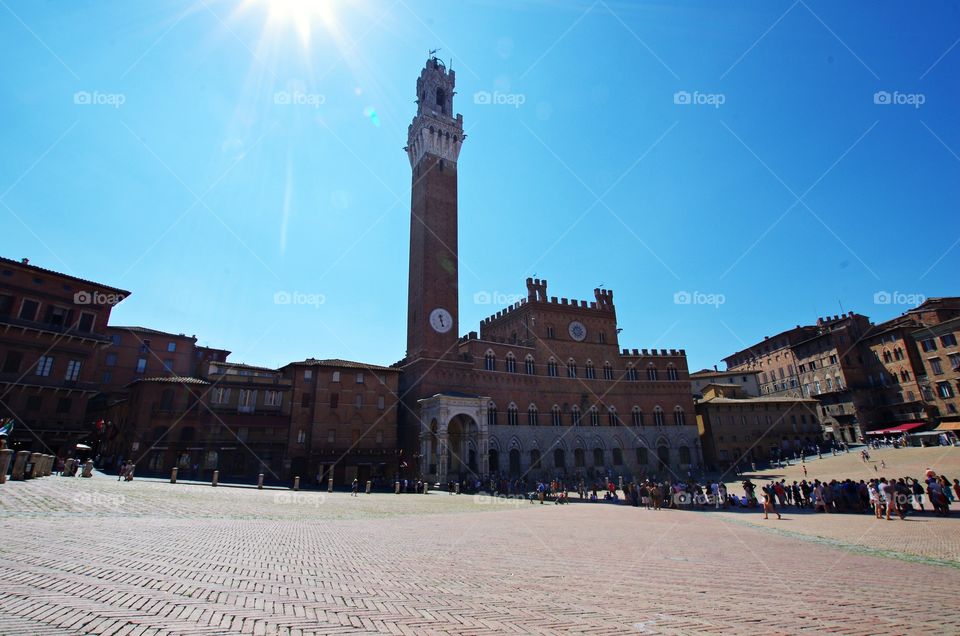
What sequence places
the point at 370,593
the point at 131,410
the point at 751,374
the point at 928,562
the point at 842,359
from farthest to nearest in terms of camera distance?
the point at 751,374 < the point at 842,359 < the point at 131,410 < the point at 928,562 < the point at 370,593

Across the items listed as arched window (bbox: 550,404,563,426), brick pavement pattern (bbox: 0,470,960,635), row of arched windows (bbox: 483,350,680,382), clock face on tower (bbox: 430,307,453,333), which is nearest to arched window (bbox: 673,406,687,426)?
row of arched windows (bbox: 483,350,680,382)

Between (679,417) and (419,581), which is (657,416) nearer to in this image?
(679,417)

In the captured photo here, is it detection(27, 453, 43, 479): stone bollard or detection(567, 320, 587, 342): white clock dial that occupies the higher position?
detection(567, 320, 587, 342): white clock dial

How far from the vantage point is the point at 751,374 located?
6769 cm

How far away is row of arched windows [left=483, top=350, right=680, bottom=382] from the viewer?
45.6m

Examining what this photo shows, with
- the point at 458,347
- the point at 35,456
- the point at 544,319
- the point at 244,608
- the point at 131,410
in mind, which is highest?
the point at 544,319

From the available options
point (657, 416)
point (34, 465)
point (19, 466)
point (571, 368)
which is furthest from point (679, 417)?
point (19, 466)

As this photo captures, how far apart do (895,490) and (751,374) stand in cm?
5543

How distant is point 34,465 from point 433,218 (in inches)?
1387

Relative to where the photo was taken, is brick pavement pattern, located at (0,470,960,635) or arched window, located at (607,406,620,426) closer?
brick pavement pattern, located at (0,470,960,635)

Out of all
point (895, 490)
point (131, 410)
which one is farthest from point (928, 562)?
point (131, 410)

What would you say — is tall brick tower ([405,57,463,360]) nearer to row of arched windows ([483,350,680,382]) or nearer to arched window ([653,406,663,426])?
row of arched windows ([483,350,680,382])

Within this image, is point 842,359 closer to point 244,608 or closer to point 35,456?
point 244,608

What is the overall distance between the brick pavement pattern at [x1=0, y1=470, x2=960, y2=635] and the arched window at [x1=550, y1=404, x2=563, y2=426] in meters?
33.6
